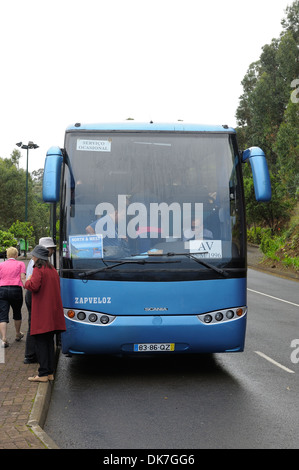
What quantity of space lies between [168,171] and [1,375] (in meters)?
3.30

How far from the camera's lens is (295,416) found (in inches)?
240

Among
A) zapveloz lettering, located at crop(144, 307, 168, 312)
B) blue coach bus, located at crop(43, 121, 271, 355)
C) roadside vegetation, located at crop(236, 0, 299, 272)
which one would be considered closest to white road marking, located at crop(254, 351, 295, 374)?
blue coach bus, located at crop(43, 121, 271, 355)

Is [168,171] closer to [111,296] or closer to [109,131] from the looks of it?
[109,131]

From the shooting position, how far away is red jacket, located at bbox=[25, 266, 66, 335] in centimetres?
700

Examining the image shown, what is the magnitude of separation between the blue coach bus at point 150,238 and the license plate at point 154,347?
13 millimetres

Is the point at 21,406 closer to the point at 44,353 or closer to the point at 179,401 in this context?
the point at 44,353

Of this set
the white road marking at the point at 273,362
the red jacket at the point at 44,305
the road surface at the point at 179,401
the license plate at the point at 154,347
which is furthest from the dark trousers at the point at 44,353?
the white road marking at the point at 273,362

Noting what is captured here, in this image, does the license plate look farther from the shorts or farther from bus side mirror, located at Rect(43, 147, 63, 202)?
the shorts

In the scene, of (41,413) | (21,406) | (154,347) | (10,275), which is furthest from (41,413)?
(10,275)

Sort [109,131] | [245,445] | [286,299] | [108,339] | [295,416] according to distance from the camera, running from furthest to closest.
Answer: [286,299], [109,131], [108,339], [295,416], [245,445]

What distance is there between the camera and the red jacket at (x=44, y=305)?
276 inches
